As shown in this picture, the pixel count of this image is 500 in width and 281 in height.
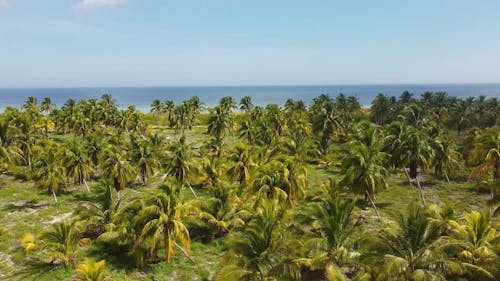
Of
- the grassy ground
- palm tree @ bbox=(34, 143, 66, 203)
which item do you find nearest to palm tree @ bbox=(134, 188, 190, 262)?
the grassy ground

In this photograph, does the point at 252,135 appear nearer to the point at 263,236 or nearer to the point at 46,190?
the point at 46,190

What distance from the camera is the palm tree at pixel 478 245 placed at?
67.0 feet

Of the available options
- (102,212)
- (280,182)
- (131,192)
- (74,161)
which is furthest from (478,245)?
(74,161)

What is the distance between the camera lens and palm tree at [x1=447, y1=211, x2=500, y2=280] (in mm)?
20420

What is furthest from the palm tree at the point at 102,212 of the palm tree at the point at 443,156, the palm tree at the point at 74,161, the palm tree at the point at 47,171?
the palm tree at the point at 443,156

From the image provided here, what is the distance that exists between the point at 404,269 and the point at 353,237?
50.0 ft

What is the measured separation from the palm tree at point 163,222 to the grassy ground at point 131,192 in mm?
3710

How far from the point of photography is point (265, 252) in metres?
21.7

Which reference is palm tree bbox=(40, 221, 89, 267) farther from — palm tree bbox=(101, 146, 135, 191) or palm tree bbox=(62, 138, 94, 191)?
palm tree bbox=(62, 138, 94, 191)

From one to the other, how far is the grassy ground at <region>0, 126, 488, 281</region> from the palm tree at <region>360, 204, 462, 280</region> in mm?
3708

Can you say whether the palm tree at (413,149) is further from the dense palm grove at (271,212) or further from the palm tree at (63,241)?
the palm tree at (63,241)

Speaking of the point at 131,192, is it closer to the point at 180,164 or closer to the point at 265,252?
the point at 180,164

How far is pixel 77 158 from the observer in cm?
4291

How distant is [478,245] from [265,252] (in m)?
13.4
